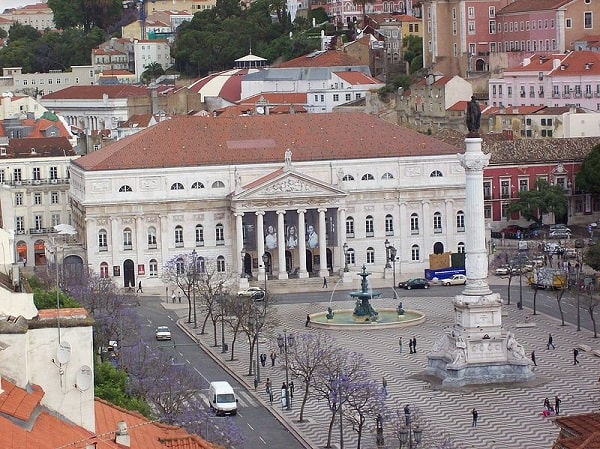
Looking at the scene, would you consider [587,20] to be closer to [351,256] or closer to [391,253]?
[351,256]

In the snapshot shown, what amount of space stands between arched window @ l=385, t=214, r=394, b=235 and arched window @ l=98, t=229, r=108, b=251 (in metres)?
16.2

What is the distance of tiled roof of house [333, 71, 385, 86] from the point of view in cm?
17362

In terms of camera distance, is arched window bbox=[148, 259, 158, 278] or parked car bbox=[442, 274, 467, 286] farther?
arched window bbox=[148, 259, 158, 278]

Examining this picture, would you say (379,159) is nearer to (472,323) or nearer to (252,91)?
(472,323)

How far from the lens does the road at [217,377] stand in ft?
208

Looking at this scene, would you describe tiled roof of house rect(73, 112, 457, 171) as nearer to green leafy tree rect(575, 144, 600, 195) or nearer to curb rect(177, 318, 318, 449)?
green leafy tree rect(575, 144, 600, 195)

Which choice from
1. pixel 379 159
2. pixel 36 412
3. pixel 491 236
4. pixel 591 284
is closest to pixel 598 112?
pixel 491 236

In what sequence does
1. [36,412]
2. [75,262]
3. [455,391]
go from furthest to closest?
[75,262]
[455,391]
[36,412]

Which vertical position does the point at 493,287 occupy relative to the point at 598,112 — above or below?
below

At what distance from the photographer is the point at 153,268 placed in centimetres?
11288

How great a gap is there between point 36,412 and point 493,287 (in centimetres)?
7739

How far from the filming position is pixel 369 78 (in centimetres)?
17638

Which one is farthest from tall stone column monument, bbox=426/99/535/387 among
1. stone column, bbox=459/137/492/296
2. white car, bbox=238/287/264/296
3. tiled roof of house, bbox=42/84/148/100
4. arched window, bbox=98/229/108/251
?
tiled roof of house, bbox=42/84/148/100

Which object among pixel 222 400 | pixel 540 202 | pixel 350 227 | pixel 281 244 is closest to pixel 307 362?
pixel 222 400
